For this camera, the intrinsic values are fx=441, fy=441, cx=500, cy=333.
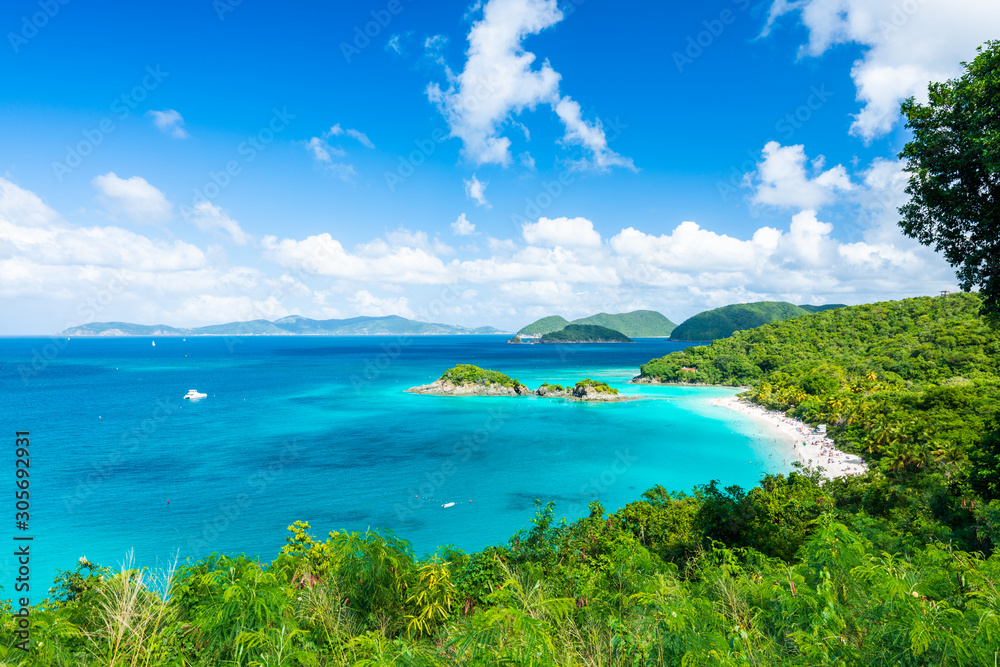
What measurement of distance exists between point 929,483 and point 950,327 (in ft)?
225

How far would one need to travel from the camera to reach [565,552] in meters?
14.7

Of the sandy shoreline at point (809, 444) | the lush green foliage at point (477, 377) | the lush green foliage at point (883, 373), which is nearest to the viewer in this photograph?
the lush green foliage at point (883, 373)

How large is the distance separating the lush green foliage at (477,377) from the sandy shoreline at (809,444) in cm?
3529

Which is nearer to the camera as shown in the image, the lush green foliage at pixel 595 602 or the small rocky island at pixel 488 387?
the lush green foliage at pixel 595 602

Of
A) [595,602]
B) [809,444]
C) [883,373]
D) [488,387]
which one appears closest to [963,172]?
[595,602]

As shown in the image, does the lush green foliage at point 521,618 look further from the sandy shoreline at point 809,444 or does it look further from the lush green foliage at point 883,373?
the sandy shoreline at point 809,444

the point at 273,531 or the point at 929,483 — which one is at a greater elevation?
the point at 929,483

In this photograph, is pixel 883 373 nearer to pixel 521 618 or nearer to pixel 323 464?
pixel 323 464

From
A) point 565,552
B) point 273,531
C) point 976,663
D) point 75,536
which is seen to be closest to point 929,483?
point 565,552

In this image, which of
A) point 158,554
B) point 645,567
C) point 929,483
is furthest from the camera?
point 158,554

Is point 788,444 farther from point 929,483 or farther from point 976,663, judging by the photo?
point 976,663

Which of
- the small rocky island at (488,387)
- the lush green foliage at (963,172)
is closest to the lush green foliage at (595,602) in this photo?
the lush green foliage at (963,172)

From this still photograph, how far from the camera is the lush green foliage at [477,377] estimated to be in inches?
3137

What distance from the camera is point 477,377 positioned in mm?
80812
